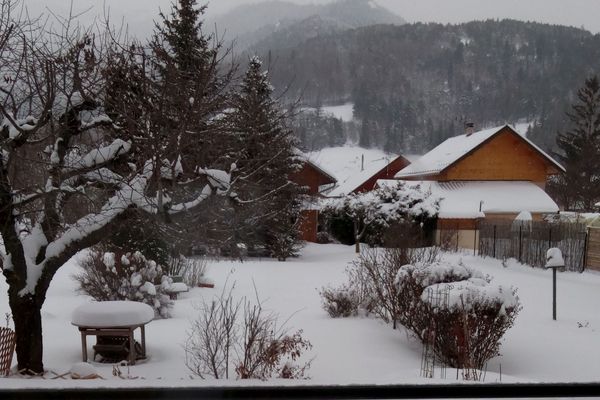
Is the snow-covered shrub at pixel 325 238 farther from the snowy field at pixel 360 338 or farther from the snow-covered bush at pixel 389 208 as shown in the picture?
the snowy field at pixel 360 338

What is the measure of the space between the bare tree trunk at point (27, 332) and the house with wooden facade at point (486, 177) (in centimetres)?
1504

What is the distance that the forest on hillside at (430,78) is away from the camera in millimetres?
8039

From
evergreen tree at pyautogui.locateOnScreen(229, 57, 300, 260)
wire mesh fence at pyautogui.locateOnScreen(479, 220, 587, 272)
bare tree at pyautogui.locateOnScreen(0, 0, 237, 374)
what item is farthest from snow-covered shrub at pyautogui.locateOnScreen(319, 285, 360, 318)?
wire mesh fence at pyautogui.locateOnScreen(479, 220, 587, 272)

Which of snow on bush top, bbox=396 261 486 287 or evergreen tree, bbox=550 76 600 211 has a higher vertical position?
evergreen tree, bbox=550 76 600 211

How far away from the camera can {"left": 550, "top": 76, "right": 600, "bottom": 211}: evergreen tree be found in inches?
1003

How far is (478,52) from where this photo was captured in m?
10.8

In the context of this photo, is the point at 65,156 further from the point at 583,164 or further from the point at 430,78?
the point at 583,164

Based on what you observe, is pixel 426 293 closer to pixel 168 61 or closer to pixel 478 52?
pixel 168 61

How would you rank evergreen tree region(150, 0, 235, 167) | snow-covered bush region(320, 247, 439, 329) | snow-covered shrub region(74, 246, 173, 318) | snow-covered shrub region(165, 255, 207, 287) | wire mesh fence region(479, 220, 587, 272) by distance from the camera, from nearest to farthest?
evergreen tree region(150, 0, 235, 167) < snow-covered bush region(320, 247, 439, 329) < snow-covered shrub region(74, 246, 173, 318) < snow-covered shrub region(165, 255, 207, 287) < wire mesh fence region(479, 220, 587, 272)

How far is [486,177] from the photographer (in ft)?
66.0

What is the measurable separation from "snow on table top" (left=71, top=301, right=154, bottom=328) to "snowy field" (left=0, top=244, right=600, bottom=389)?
1.54 feet

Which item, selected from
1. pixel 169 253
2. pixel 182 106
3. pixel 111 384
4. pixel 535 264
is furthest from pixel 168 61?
pixel 535 264

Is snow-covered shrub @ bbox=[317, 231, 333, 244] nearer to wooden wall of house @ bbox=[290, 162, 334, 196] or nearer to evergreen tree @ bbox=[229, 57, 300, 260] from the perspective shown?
wooden wall of house @ bbox=[290, 162, 334, 196]

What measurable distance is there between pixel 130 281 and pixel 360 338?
359 centimetres
